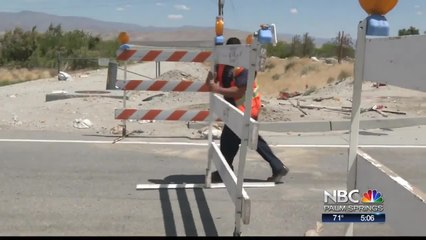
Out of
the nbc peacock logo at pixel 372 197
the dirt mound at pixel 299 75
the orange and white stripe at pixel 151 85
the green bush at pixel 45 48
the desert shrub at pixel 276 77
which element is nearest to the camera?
the nbc peacock logo at pixel 372 197

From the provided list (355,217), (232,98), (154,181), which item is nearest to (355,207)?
(355,217)

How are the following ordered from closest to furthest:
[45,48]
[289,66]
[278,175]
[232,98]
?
[232,98], [278,175], [289,66], [45,48]

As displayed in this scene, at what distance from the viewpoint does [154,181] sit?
7055mm

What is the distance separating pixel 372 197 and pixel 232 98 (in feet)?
11.2

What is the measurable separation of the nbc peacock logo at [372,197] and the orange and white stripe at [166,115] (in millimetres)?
5632

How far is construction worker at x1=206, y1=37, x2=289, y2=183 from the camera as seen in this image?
6.18 metres

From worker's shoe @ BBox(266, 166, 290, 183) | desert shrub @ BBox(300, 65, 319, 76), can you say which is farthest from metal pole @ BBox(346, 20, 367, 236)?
desert shrub @ BBox(300, 65, 319, 76)

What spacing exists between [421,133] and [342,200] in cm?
798

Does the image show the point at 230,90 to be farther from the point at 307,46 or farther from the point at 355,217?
the point at 307,46

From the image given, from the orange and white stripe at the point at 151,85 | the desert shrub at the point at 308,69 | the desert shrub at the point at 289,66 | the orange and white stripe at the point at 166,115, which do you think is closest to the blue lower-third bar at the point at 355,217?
the orange and white stripe at the point at 166,115

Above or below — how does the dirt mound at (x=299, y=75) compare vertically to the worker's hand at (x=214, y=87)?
below

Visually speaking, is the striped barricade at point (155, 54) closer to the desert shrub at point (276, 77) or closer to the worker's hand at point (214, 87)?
the worker's hand at point (214, 87)

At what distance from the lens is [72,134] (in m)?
10.1

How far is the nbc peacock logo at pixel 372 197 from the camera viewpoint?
10.1 feet
